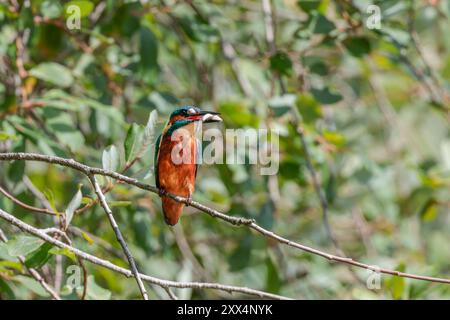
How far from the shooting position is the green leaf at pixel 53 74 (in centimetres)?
455

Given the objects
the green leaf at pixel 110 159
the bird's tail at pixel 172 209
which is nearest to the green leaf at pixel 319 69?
the bird's tail at pixel 172 209

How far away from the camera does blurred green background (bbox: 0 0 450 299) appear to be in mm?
4508

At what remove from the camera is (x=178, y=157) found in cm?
447

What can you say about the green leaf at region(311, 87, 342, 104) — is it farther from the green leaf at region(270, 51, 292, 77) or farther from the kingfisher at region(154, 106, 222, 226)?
the kingfisher at region(154, 106, 222, 226)

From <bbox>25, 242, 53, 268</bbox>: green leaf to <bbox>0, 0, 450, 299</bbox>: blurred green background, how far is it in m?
0.05

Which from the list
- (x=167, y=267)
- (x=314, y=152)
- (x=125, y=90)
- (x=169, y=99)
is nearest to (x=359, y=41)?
(x=314, y=152)

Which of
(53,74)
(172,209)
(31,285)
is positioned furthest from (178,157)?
(31,285)

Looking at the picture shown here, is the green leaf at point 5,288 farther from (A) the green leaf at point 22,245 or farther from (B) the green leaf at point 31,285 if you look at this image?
(A) the green leaf at point 22,245

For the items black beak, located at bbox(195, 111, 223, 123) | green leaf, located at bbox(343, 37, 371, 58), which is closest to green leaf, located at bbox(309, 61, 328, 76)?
green leaf, located at bbox(343, 37, 371, 58)

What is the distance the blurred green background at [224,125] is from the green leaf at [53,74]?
0.03 feet

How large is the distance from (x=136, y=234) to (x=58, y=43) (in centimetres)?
128

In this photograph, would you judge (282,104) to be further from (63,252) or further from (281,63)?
(63,252)
